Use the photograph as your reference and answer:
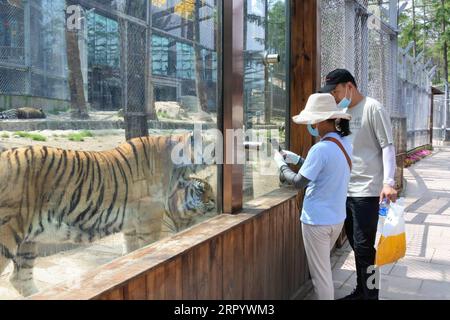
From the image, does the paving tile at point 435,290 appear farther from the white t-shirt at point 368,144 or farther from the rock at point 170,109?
the rock at point 170,109

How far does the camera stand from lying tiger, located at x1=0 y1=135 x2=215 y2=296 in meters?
2.60

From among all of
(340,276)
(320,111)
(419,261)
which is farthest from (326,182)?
(419,261)

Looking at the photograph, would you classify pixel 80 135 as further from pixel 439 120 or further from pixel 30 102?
pixel 439 120

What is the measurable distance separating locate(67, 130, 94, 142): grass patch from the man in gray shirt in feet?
5.38

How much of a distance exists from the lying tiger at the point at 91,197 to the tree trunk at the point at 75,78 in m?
0.41

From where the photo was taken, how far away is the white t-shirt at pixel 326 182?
262cm

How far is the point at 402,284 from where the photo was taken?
412 cm


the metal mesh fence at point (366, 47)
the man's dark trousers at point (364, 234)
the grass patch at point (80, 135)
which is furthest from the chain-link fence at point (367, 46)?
the grass patch at point (80, 135)

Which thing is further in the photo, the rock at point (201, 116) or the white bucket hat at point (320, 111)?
the rock at point (201, 116)

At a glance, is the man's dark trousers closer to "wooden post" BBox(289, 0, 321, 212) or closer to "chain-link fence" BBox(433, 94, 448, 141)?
"wooden post" BBox(289, 0, 321, 212)

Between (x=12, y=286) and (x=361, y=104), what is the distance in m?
2.56

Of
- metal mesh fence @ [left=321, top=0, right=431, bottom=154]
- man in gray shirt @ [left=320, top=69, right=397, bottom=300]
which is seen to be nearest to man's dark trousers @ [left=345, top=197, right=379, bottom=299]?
man in gray shirt @ [left=320, top=69, right=397, bottom=300]

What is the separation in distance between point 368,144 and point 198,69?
4.54ft

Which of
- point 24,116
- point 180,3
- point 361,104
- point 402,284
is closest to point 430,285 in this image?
point 402,284
